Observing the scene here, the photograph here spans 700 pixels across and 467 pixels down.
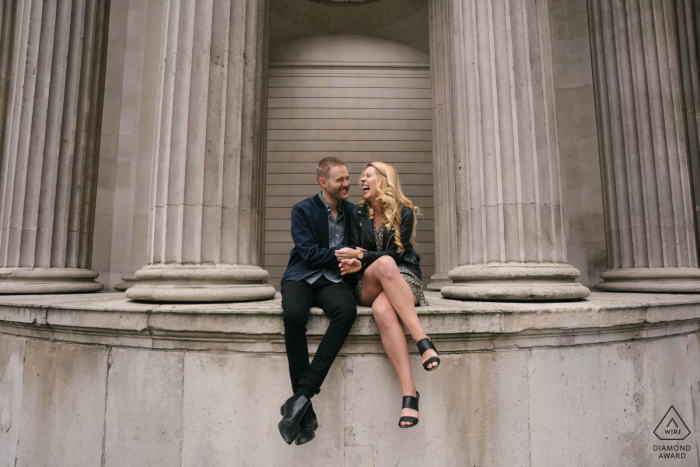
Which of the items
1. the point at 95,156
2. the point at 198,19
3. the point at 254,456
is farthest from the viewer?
Result: the point at 95,156

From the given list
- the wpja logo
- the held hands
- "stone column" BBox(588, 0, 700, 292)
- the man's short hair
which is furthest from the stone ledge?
"stone column" BBox(588, 0, 700, 292)

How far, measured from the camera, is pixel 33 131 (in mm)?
6914

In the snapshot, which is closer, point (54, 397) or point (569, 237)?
point (54, 397)

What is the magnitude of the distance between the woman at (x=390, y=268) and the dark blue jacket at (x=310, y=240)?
0.50ft

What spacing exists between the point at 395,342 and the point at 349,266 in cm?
84

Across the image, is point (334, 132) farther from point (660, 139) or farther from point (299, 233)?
point (299, 233)

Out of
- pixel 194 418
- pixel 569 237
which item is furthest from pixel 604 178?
pixel 194 418

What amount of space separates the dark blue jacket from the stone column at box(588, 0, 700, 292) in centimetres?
560

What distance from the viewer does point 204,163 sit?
187 inches

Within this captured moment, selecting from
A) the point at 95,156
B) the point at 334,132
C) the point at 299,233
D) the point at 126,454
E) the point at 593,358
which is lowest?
the point at 126,454

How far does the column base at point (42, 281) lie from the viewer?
6309mm

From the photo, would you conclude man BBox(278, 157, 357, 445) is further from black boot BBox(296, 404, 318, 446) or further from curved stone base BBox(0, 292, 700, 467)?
curved stone base BBox(0, 292, 700, 467)

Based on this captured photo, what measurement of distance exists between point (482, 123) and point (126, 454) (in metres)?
5.06

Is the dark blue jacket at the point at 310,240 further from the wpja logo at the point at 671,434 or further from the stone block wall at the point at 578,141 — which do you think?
the stone block wall at the point at 578,141
